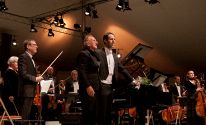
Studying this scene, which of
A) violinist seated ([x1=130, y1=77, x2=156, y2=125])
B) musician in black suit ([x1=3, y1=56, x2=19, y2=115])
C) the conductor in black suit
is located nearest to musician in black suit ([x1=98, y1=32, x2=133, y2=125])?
violinist seated ([x1=130, y1=77, x2=156, y2=125])

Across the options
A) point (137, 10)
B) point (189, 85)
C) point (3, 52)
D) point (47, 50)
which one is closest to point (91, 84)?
point (189, 85)

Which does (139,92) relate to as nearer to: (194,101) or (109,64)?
(109,64)

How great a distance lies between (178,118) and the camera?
26.9 ft

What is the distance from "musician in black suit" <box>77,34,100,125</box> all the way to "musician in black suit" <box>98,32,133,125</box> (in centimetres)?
8

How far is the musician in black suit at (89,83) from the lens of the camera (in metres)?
4.38

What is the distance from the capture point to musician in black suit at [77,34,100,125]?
14.4 feet

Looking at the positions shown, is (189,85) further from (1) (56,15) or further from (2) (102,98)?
(1) (56,15)

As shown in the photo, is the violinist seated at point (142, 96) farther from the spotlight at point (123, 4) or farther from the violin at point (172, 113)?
the spotlight at point (123, 4)

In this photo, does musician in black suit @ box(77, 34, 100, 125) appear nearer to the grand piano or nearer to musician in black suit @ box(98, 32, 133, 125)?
musician in black suit @ box(98, 32, 133, 125)

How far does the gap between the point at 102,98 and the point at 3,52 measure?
350 inches

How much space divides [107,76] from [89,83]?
33 centimetres

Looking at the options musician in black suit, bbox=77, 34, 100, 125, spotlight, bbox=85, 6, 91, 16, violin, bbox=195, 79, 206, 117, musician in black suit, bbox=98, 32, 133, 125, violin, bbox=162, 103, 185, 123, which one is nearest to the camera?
musician in black suit, bbox=77, 34, 100, 125

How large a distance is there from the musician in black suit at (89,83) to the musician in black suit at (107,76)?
82 millimetres

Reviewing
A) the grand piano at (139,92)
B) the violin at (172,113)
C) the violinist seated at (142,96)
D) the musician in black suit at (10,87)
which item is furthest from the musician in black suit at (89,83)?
the violin at (172,113)
